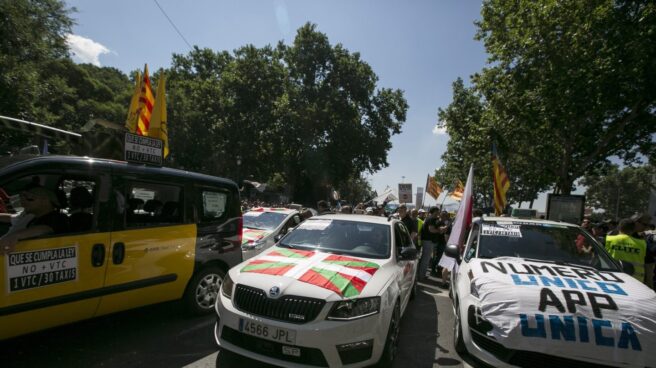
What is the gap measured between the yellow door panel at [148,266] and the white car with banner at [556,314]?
3.38 meters

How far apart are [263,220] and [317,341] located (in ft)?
18.4

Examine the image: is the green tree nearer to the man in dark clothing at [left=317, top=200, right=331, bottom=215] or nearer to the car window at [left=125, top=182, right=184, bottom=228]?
the man in dark clothing at [left=317, top=200, right=331, bottom=215]

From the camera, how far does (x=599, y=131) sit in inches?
651

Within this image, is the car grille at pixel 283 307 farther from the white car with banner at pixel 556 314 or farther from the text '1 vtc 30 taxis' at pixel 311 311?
the white car with banner at pixel 556 314

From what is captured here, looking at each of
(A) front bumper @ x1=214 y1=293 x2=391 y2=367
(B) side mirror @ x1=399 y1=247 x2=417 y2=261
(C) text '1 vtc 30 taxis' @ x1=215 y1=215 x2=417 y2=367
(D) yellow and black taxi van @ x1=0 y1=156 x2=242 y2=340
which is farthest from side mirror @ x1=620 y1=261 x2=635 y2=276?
(D) yellow and black taxi van @ x1=0 y1=156 x2=242 y2=340

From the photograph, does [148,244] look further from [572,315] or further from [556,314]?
[572,315]

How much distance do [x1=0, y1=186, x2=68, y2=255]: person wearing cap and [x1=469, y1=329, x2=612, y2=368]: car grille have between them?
4272 mm

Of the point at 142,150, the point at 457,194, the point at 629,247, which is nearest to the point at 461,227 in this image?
the point at 629,247

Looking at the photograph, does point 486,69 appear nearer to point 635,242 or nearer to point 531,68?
point 531,68

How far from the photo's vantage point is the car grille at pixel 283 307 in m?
3.07

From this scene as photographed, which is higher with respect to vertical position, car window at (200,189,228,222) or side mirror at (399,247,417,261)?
car window at (200,189,228,222)

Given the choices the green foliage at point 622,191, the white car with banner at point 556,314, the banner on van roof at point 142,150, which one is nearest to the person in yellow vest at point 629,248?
the white car with banner at point 556,314

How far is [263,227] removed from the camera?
8.03 meters

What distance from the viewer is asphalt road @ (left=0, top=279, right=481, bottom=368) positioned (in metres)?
3.44
